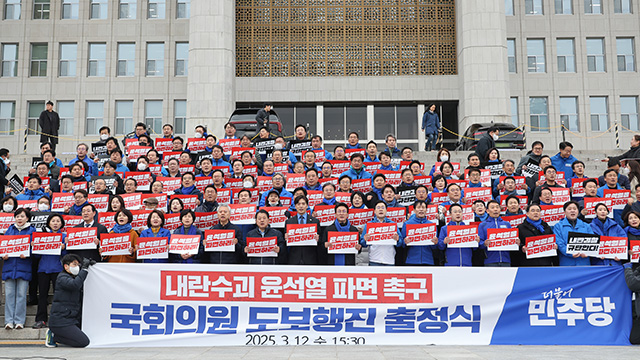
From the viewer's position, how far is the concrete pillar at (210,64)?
1195 inches

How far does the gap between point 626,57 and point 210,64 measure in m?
23.9

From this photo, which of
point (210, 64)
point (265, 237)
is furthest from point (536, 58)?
point (265, 237)

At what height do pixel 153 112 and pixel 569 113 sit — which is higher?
pixel 153 112

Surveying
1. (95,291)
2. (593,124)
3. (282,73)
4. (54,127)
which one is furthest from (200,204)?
(593,124)

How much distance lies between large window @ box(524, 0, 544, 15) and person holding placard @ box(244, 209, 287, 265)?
2976cm

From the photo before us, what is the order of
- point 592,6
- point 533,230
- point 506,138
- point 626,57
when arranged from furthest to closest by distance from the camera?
point 592,6, point 626,57, point 506,138, point 533,230

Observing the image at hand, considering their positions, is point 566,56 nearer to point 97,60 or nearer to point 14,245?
point 97,60

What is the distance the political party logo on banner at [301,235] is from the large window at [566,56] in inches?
1149

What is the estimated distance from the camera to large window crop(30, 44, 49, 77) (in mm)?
34375

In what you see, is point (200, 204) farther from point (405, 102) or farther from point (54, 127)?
point (405, 102)

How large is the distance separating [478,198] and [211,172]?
5.91 meters

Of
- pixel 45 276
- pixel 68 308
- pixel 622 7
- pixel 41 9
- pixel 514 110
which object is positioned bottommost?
pixel 68 308

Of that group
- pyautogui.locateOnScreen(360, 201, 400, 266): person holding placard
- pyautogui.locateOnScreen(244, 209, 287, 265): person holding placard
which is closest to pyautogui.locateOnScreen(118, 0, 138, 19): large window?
pyautogui.locateOnScreen(244, 209, 287, 265): person holding placard

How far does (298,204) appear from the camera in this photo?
9969 mm
